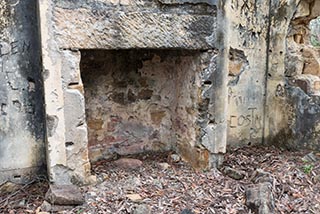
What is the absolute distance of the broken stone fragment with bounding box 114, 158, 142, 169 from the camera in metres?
4.13

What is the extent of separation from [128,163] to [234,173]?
1.19 meters

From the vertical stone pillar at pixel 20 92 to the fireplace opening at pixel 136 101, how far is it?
77 cm

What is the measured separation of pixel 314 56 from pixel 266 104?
0.91 metres

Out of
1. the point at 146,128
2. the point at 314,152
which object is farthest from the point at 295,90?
the point at 146,128

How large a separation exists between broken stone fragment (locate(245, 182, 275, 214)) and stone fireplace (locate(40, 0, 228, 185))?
0.69 metres

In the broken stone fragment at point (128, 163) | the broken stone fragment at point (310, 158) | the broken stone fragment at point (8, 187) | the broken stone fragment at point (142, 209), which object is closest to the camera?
the broken stone fragment at point (142, 209)

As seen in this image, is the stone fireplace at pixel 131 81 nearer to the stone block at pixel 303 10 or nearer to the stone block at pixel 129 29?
the stone block at pixel 129 29

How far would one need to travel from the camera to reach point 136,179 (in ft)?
12.6

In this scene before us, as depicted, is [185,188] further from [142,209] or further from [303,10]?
[303,10]

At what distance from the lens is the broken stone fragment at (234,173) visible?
12.9 feet

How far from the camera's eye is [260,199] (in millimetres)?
3260

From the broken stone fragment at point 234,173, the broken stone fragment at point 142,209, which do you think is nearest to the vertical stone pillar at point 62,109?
the broken stone fragment at point 142,209

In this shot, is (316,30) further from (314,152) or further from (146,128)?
(146,128)

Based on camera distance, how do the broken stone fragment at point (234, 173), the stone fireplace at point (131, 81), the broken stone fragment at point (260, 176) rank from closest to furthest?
the stone fireplace at point (131, 81) → the broken stone fragment at point (260, 176) → the broken stone fragment at point (234, 173)
